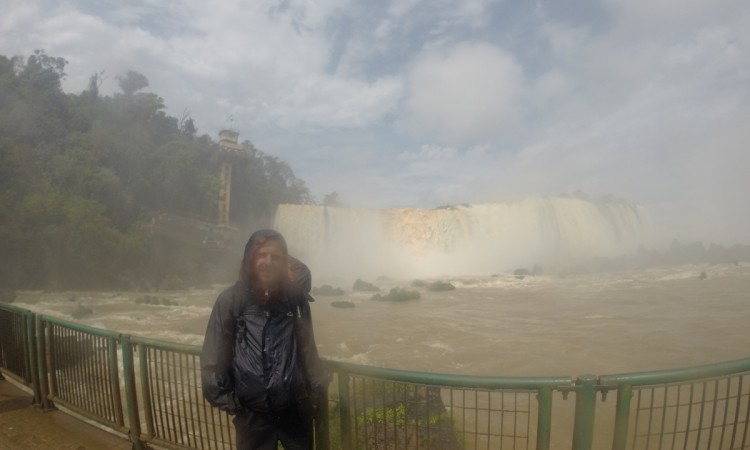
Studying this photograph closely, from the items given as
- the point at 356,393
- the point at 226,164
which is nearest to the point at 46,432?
the point at 356,393

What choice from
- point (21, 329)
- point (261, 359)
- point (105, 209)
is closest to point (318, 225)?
point (105, 209)

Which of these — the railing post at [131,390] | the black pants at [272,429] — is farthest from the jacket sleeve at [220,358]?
the railing post at [131,390]

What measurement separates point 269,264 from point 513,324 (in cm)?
1574

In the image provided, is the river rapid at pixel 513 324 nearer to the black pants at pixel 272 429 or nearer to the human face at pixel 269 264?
the black pants at pixel 272 429

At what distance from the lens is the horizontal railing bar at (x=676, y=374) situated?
2.11 meters

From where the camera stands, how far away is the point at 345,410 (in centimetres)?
261

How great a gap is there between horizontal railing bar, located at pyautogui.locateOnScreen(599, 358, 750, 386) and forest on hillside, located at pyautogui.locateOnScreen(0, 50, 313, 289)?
27.1m

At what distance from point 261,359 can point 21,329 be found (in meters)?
3.81

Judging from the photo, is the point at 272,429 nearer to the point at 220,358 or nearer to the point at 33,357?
the point at 220,358

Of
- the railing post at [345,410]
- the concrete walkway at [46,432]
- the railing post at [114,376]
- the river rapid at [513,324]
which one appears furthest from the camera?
the river rapid at [513,324]

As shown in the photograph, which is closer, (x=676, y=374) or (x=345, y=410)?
(x=676, y=374)

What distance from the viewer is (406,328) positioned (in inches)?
635

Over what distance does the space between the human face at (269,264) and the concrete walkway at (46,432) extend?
8.00 ft

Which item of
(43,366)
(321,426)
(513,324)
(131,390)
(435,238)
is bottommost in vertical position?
(513,324)
